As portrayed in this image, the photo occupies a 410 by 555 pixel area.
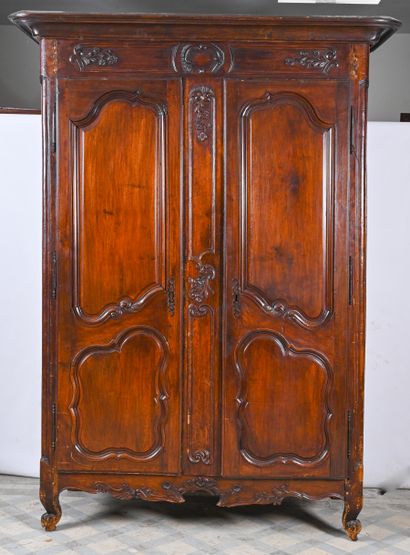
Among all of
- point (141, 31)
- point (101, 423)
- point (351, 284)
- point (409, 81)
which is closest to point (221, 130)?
point (141, 31)

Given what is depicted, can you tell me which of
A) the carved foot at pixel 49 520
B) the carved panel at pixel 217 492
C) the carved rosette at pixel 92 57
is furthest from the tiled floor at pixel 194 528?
the carved rosette at pixel 92 57

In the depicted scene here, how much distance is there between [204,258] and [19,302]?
1.38m

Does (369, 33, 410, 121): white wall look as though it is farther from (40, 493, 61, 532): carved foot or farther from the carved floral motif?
(40, 493, 61, 532): carved foot

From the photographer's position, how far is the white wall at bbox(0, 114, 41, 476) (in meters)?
3.91

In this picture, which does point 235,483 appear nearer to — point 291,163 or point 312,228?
point 312,228

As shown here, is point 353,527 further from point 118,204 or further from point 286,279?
point 118,204

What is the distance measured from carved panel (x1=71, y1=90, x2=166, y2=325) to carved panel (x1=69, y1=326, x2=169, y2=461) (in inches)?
7.2

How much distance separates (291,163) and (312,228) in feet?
0.92

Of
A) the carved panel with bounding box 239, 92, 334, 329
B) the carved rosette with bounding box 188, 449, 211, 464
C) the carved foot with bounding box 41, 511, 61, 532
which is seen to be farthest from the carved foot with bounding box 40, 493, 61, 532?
the carved panel with bounding box 239, 92, 334, 329

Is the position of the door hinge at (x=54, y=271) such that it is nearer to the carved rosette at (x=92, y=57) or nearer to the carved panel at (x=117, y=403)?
the carved panel at (x=117, y=403)

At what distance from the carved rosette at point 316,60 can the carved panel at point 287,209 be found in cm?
13

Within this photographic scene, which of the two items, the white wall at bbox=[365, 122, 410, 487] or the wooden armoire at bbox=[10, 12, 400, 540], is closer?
the wooden armoire at bbox=[10, 12, 400, 540]

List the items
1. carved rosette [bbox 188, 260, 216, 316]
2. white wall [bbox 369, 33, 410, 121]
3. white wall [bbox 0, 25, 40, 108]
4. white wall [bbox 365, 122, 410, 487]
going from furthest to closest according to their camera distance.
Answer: white wall [bbox 369, 33, 410, 121] → white wall [bbox 0, 25, 40, 108] → white wall [bbox 365, 122, 410, 487] → carved rosette [bbox 188, 260, 216, 316]

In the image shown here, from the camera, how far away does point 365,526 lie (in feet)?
10.8
